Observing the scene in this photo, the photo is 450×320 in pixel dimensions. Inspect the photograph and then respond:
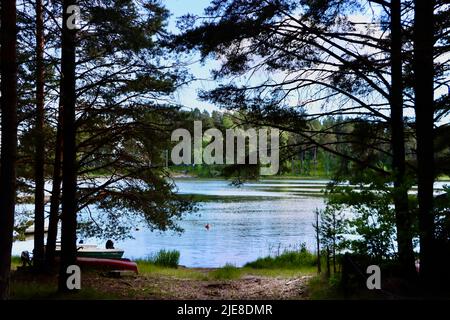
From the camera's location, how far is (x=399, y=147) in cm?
810

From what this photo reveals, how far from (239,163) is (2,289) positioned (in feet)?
14.2

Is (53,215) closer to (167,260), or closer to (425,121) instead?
(167,260)

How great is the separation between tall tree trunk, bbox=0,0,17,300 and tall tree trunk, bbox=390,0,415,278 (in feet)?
17.2

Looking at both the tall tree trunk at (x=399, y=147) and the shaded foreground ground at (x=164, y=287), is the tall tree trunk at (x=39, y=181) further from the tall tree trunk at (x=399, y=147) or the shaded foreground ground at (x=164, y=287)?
the tall tree trunk at (x=399, y=147)

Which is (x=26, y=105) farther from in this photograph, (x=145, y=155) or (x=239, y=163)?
(x=239, y=163)

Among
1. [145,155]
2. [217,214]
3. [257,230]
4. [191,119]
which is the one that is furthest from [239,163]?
[217,214]

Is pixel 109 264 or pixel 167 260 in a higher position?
pixel 109 264

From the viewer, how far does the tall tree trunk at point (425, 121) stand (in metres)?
7.05

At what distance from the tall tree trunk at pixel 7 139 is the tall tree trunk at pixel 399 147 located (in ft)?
17.2

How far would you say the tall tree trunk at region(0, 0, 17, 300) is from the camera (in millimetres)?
6500

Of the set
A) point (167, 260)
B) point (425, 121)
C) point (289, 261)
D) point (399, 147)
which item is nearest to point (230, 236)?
point (167, 260)

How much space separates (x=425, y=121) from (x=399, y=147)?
31.4 inches

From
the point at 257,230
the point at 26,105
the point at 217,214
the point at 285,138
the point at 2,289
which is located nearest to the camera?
the point at 2,289

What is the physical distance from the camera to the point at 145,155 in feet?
36.5
